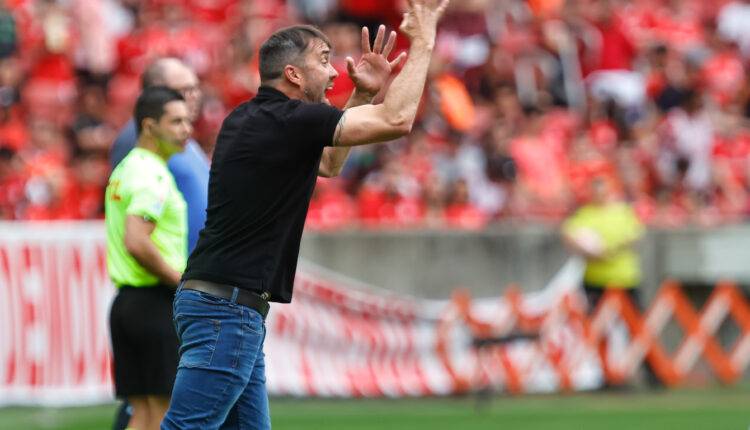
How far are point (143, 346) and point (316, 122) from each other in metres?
2.23

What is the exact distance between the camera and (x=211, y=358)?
20.8 ft

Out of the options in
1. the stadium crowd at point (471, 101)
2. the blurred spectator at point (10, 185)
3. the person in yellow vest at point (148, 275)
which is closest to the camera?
the person in yellow vest at point (148, 275)

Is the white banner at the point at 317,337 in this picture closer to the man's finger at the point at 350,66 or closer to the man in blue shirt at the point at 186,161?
the man in blue shirt at the point at 186,161

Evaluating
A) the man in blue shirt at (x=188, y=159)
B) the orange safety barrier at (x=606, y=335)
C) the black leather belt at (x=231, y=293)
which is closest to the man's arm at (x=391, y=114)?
the black leather belt at (x=231, y=293)

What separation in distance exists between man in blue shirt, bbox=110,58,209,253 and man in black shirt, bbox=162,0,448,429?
5.20 feet

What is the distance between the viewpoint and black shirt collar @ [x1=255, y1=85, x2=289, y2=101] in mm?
6395

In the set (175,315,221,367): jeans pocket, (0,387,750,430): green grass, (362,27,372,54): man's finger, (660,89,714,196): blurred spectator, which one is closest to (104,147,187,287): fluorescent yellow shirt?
(175,315,221,367): jeans pocket

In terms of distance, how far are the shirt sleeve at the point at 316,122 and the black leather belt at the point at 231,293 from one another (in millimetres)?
701

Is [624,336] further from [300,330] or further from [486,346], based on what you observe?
[300,330]

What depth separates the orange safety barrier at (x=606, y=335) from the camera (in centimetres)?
1496

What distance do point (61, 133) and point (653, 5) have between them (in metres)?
8.57

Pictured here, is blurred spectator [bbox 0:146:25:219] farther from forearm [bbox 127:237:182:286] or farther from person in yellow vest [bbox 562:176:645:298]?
forearm [bbox 127:237:182:286]

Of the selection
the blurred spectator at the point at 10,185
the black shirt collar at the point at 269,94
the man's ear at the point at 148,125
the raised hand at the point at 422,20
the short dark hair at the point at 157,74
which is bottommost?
the blurred spectator at the point at 10,185

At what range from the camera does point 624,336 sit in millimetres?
15633
